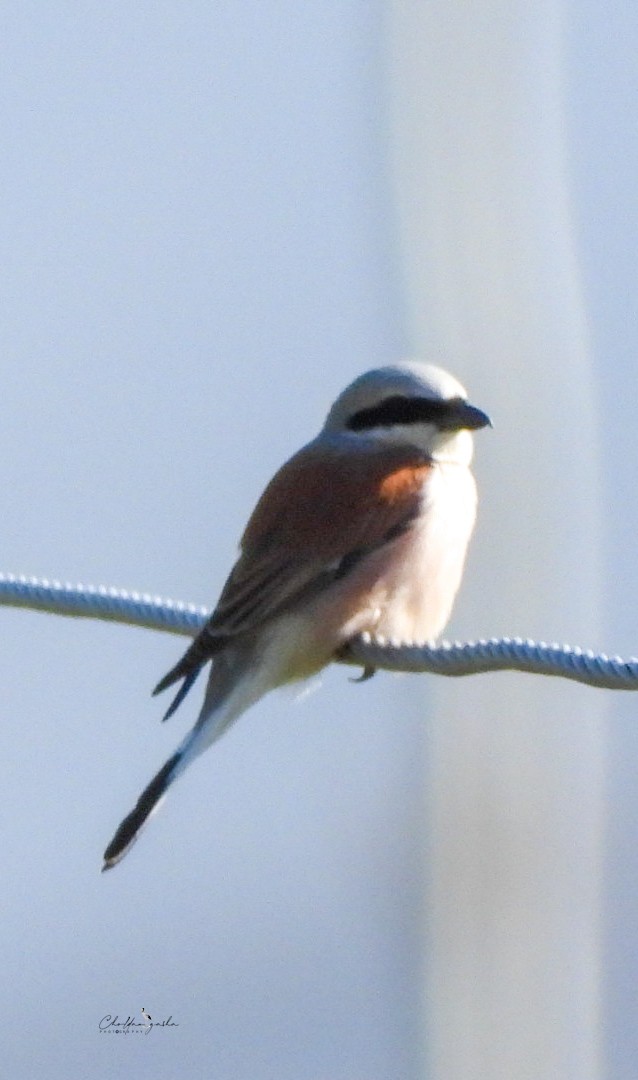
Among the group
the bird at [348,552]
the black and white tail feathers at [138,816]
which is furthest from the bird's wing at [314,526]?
the black and white tail feathers at [138,816]

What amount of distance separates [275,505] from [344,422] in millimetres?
291

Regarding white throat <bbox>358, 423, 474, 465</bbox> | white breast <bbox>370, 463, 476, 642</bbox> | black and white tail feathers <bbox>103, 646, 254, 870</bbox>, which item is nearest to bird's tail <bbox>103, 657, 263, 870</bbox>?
black and white tail feathers <bbox>103, 646, 254, 870</bbox>

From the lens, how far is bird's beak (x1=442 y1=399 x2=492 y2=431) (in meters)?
2.71

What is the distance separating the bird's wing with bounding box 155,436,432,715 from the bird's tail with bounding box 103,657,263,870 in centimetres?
5

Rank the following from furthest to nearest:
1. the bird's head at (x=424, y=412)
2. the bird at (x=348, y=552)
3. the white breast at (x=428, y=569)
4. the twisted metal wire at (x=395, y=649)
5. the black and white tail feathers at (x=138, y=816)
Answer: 1. the bird's head at (x=424, y=412)
2. the white breast at (x=428, y=569)
3. the bird at (x=348, y=552)
4. the black and white tail feathers at (x=138, y=816)
5. the twisted metal wire at (x=395, y=649)

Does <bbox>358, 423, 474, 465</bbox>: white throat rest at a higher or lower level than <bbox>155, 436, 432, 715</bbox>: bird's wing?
higher

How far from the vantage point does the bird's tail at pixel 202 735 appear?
2.25 metres

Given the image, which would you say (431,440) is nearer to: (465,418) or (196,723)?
(465,418)

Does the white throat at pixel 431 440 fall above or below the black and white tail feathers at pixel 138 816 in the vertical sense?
above

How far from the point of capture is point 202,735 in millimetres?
2357

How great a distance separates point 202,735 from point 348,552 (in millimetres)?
390

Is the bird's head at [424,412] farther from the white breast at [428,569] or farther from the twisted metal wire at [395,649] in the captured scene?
the twisted metal wire at [395,649]

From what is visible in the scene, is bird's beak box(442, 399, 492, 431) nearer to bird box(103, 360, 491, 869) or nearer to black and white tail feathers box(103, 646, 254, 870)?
bird box(103, 360, 491, 869)

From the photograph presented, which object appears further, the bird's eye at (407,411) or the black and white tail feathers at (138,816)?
the bird's eye at (407,411)
